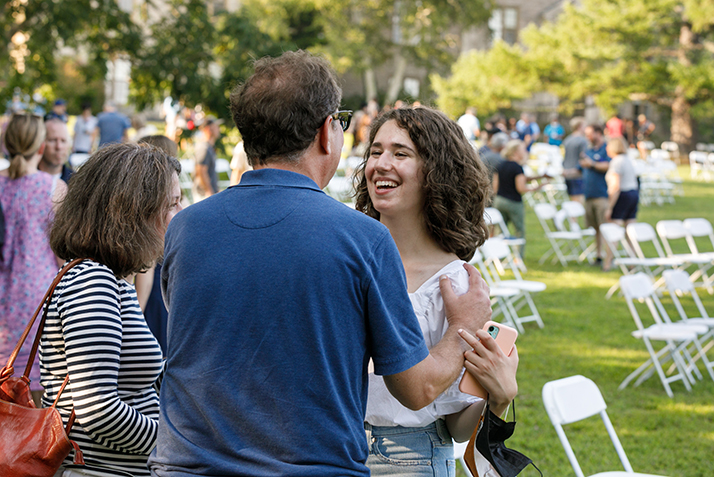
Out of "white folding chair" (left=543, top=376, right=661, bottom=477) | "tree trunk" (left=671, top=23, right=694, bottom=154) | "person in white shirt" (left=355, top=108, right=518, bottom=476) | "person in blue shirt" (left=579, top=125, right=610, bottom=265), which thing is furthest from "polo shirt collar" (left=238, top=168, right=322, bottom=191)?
"tree trunk" (left=671, top=23, right=694, bottom=154)

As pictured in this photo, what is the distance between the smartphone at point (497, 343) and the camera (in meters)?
1.81

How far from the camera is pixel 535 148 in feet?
74.3

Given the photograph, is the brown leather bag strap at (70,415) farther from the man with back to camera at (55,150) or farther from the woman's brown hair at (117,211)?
the man with back to camera at (55,150)

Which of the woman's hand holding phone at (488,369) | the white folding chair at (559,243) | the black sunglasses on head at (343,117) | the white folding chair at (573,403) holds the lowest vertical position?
the white folding chair at (559,243)

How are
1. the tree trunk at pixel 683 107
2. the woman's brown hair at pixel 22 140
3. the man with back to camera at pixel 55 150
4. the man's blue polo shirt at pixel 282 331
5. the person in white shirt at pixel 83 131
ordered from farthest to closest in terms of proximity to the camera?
the tree trunk at pixel 683 107
the person in white shirt at pixel 83 131
the man with back to camera at pixel 55 150
the woman's brown hair at pixel 22 140
the man's blue polo shirt at pixel 282 331

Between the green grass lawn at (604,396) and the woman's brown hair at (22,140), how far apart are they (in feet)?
11.5

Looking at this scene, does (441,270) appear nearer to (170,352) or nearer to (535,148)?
(170,352)

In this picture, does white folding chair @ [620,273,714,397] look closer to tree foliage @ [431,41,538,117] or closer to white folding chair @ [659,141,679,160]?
white folding chair @ [659,141,679,160]

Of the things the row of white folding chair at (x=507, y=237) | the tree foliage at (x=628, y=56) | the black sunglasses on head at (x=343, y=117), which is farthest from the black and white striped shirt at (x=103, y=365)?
the tree foliage at (x=628, y=56)

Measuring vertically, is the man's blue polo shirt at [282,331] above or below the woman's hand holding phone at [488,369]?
above

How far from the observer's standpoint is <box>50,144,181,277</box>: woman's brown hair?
2.01 metres

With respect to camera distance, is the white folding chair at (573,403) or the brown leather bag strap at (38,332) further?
the white folding chair at (573,403)

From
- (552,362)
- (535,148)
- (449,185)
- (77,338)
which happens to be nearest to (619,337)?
(552,362)

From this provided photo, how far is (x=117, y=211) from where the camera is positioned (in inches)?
80.4
